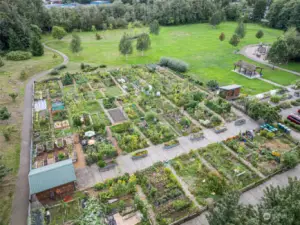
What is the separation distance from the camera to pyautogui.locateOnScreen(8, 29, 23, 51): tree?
174 ft

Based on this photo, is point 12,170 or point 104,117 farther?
point 104,117

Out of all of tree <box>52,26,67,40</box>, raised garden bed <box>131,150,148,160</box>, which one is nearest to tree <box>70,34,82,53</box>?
tree <box>52,26,67,40</box>

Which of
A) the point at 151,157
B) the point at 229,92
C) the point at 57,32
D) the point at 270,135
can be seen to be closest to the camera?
the point at 151,157

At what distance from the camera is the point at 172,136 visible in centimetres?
2623

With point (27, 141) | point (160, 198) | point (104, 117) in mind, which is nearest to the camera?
point (160, 198)

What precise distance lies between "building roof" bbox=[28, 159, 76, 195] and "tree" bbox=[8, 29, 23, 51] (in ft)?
159

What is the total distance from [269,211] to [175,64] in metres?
36.9

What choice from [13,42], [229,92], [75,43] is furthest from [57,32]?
[229,92]

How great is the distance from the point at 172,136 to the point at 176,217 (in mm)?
10684

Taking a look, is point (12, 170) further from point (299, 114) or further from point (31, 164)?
point (299, 114)

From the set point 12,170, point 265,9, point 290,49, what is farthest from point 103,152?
point 265,9

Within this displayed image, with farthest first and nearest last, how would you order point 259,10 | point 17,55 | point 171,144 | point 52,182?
point 259,10 → point 17,55 → point 171,144 → point 52,182

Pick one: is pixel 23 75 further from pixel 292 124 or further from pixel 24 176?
pixel 292 124

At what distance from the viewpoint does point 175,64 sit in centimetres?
4534
